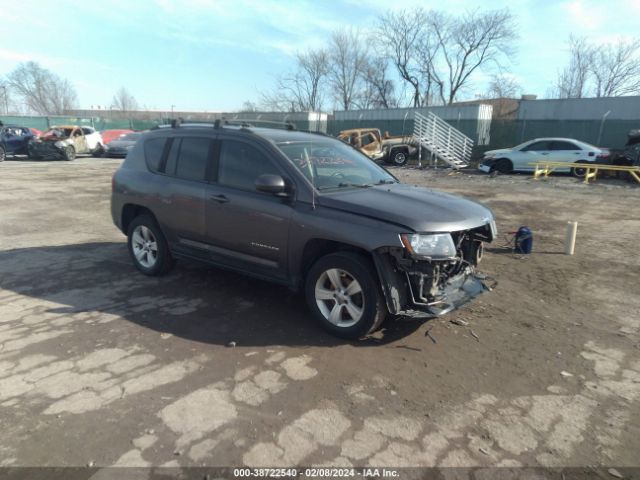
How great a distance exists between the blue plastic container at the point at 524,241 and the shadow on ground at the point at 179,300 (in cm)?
349

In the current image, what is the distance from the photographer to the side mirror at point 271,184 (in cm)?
405

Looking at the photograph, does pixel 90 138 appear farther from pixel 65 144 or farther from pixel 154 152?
pixel 154 152

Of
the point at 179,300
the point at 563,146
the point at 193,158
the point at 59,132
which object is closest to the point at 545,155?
the point at 563,146

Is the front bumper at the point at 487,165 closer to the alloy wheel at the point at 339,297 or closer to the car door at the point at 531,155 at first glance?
the car door at the point at 531,155

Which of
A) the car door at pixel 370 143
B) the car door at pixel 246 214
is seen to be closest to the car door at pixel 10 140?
the car door at pixel 370 143

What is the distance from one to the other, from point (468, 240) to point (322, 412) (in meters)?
2.38

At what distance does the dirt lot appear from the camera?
2.70m

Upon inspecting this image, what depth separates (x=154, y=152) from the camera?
5.57 metres

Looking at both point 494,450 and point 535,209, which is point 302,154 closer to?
point 494,450

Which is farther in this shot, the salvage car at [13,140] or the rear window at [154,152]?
the salvage car at [13,140]

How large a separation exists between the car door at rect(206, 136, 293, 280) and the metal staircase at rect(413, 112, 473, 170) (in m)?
20.8

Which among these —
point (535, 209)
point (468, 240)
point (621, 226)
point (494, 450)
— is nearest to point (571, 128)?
point (535, 209)

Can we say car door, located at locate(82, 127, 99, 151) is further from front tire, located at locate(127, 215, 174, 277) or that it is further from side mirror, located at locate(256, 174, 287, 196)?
side mirror, located at locate(256, 174, 287, 196)

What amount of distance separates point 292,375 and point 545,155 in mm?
18240
